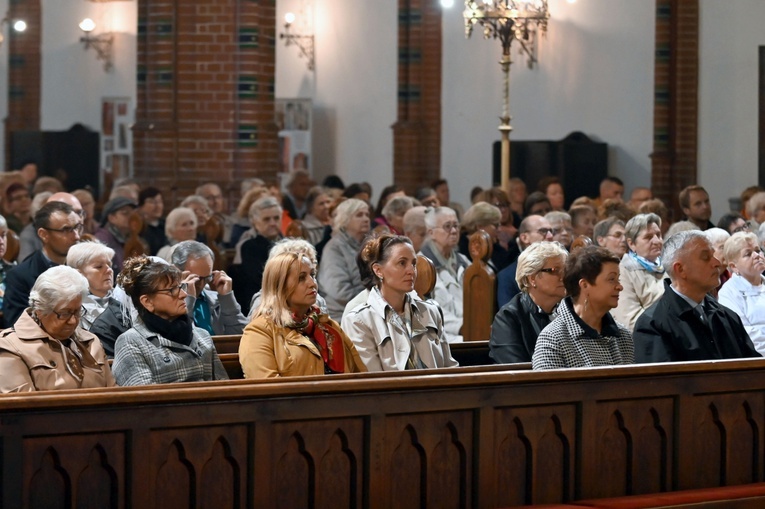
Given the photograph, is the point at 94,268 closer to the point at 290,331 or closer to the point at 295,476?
the point at 290,331

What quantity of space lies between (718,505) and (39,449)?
2418mm

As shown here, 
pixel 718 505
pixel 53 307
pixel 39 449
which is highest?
pixel 53 307

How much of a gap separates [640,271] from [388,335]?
7.13 ft

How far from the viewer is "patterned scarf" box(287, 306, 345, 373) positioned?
5833 mm

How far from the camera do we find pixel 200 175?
1284cm

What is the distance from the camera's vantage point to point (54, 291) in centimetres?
524

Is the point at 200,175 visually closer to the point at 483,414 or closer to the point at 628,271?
the point at 628,271

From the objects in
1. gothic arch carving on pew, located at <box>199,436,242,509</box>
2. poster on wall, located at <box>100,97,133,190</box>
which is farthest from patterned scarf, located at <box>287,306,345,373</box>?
poster on wall, located at <box>100,97,133,190</box>

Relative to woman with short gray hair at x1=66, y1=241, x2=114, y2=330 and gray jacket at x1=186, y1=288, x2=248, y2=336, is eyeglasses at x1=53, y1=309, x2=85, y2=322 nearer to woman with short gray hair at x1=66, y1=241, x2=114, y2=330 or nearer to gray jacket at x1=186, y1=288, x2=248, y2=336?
woman with short gray hair at x1=66, y1=241, x2=114, y2=330

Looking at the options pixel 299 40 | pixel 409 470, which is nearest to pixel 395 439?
pixel 409 470

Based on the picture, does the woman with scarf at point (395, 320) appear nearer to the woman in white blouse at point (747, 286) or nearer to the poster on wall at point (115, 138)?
the woman in white blouse at point (747, 286)

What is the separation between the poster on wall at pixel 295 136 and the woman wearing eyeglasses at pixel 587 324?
50.6ft

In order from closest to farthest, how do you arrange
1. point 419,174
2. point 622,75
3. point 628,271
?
point 628,271 → point 622,75 → point 419,174

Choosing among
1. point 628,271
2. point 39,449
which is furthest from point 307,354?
point 628,271
